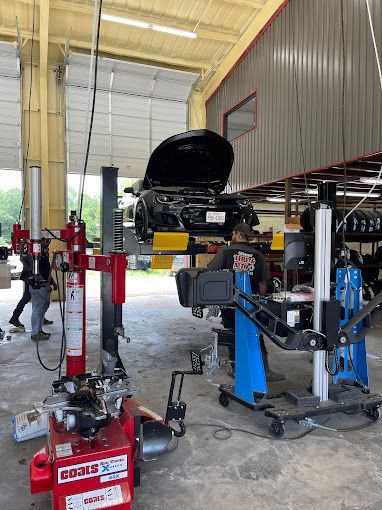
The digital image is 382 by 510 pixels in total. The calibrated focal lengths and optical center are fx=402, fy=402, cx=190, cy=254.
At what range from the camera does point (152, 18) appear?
29.8ft

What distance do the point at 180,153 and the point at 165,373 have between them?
2.42 meters

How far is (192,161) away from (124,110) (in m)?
6.88

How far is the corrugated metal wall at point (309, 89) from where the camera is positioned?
5762 millimetres

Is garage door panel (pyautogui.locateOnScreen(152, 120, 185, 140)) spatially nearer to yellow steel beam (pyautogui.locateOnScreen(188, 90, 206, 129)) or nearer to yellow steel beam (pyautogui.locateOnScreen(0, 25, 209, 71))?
yellow steel beam (pyautogui.locateOnScreen(188, 90, 206, 129))

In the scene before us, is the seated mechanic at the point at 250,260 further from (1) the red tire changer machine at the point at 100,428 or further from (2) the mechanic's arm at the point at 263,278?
(1) the red tire changer machine at the point at 100,428

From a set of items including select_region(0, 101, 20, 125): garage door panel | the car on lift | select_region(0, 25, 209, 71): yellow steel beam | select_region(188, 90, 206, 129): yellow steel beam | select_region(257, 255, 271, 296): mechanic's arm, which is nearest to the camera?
select_region(257, 255, 271, 296): mechanic's arm

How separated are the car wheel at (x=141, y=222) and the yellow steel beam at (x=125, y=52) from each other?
7.05 m

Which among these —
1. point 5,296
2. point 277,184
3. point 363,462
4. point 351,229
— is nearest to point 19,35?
point 5,296

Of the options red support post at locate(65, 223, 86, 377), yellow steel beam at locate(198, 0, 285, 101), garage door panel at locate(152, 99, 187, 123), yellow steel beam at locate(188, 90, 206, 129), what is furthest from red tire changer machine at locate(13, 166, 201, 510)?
yellow steel beam at locate(188, 90, 206, 129)

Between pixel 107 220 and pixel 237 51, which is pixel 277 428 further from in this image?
pixel 237 51

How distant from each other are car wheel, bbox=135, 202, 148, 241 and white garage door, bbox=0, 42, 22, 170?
6494 mm

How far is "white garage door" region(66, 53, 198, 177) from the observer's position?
10102 millimetres

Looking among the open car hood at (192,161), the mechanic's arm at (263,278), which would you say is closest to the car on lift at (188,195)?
the open car hood at (192,161)

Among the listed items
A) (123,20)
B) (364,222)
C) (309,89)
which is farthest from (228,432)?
(123,20)
